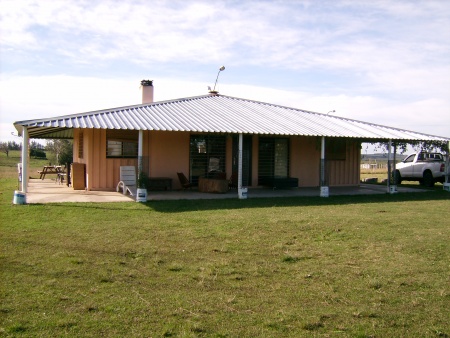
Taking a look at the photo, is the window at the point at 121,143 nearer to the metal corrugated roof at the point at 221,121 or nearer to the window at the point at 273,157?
the metal corrugated roof at the point at 221,121

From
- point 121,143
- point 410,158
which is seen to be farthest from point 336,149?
point 121,143

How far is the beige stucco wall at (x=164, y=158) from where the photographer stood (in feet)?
51.6

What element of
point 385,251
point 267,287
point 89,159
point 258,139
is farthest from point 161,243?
point 258,139

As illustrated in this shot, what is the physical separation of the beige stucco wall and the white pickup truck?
532 centimetres

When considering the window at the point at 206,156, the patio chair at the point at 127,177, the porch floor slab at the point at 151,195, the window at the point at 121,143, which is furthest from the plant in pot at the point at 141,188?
the window at the point at 206,156

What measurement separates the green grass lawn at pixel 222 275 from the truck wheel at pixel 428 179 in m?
11.6

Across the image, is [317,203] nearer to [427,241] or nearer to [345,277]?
[427,241]

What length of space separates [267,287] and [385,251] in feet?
8.96

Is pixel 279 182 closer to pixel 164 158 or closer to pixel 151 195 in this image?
pixel 164 158

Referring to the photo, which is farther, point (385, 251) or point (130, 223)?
point (130, 223)

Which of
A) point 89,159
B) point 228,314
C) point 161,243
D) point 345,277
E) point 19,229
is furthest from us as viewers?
point 89,159

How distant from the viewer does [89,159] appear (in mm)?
15664

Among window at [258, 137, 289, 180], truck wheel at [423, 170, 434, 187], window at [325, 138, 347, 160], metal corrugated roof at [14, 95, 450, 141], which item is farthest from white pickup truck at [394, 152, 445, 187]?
window at [258, 137, 289, 180]

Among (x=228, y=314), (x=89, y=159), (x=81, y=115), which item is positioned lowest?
(x=228, y=314)
